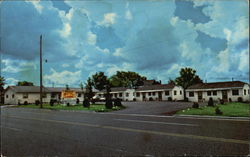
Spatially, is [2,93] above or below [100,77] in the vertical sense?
below

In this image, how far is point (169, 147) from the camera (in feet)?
20.1

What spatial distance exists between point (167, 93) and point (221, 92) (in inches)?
523

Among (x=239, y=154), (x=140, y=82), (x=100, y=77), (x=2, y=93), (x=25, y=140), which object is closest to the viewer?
(x=239, y=154)

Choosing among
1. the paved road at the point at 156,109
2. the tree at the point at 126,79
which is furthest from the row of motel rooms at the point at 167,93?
the paved road at the point at 156,109

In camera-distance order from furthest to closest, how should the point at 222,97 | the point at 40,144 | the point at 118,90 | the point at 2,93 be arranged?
the point at 118,90 < the point at 2,93 < the point at 222,97 < the point at 40,144

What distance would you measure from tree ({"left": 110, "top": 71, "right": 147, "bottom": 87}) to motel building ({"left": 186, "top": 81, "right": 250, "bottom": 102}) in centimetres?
3417

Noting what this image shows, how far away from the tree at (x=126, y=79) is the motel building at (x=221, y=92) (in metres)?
34.2

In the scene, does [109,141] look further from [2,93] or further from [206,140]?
[2,93]

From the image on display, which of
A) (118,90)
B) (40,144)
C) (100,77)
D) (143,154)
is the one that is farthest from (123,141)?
(100,77)

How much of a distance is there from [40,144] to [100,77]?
60.3 meters

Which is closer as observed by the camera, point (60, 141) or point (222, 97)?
point (60, 141)

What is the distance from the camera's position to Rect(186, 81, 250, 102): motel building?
3847cm

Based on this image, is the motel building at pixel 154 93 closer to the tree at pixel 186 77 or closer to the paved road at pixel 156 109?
the tree at pixel 186 77

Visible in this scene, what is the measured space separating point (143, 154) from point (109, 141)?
200 centimetres
